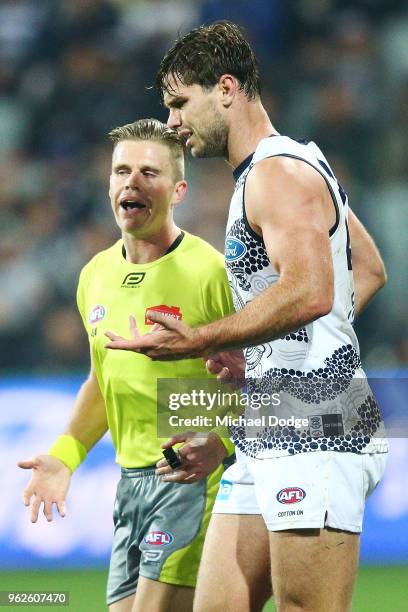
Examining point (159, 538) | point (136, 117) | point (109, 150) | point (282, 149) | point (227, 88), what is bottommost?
point (159, 538)

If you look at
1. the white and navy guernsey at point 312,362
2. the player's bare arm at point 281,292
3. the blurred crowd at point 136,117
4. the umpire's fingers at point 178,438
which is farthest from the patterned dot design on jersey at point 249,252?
the blurred crowd at point 136,117

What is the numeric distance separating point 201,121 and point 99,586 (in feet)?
13.0

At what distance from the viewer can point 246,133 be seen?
351cm

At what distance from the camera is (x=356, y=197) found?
8.94 m

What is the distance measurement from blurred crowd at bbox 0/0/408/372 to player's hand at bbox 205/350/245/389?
4567mm

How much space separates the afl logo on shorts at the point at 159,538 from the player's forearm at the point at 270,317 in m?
1.26

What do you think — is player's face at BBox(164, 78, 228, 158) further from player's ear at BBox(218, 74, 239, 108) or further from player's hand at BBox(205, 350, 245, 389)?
player's hand at BBox(205, 350, 245, 389)

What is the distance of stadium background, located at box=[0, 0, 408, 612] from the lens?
24.7 feet

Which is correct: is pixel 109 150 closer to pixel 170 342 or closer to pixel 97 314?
pixel 97 314

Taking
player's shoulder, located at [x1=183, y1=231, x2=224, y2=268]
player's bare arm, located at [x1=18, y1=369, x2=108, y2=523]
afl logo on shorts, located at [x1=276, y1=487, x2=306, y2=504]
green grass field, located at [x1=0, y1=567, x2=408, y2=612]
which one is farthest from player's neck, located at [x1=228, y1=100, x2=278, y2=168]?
green grass field, located at [x1=0, y1=567, x2=408, y2=612]

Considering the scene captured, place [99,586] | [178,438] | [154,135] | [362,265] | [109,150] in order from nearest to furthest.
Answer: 1. [178,438]
2. [362,265]
3. [154,135]
4. [99,586]
5. [109,150]

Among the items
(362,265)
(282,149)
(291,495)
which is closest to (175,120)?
(282,149)

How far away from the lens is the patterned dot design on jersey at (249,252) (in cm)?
323

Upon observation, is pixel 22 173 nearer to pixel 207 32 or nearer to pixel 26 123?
pixel 26 123
